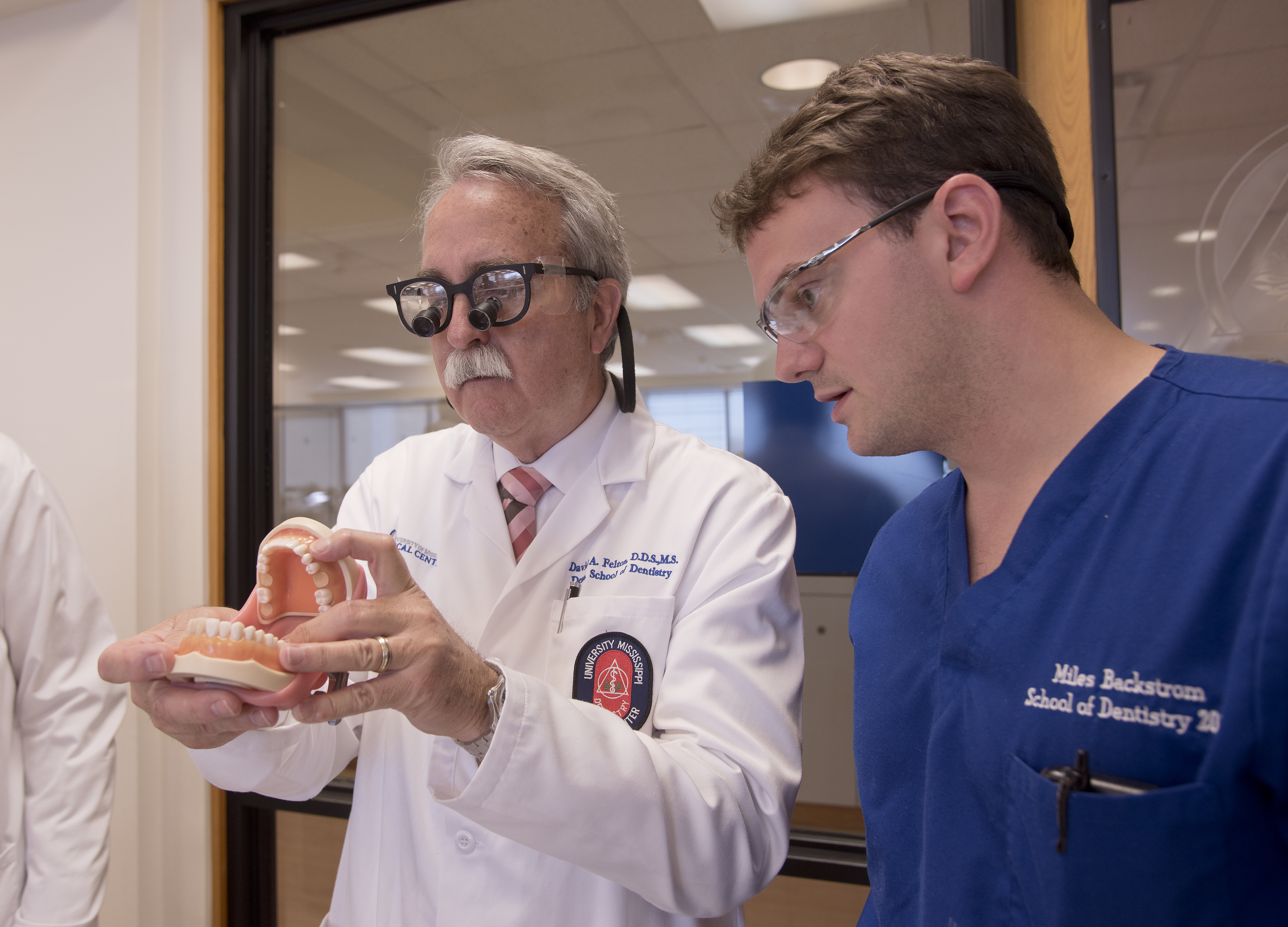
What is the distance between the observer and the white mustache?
4.24 ft

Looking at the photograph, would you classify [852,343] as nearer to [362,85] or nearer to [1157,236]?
[1157,236]

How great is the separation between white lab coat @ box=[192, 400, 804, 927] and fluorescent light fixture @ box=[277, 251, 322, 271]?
4.03ft

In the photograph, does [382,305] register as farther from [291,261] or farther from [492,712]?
[492,712]

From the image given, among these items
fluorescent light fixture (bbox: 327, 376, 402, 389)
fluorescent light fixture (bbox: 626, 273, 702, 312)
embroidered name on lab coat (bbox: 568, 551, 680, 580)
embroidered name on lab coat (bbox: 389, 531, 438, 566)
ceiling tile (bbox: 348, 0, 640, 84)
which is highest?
ceiling tile (bbox: 348, 0, 640, 84)

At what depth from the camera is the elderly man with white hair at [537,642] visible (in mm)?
905

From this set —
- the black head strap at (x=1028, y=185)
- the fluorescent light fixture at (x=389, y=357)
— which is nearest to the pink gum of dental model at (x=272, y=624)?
the black head strap at (x=1028, y=185)

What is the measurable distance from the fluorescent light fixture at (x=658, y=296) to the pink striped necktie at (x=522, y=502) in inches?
30.1

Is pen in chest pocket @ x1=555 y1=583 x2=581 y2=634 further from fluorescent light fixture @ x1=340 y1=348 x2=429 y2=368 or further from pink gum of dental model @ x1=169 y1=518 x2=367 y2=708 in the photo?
fluorescent light fixture @ x1=340 y1=348 x2=429 y2=368

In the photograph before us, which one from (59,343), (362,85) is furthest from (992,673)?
(59,343)

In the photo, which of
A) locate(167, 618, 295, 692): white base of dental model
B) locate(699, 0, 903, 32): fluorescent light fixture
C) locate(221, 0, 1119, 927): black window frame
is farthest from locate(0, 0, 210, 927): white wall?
locate(167, 618, 295, 692): white base of dental model

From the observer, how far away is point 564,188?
1.37 metres

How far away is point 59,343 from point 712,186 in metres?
1.80

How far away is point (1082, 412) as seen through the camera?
2.72ft

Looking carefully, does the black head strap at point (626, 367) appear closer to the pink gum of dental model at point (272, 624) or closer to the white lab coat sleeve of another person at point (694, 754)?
the white lab coat sleeve of another person at point (694, 754)
